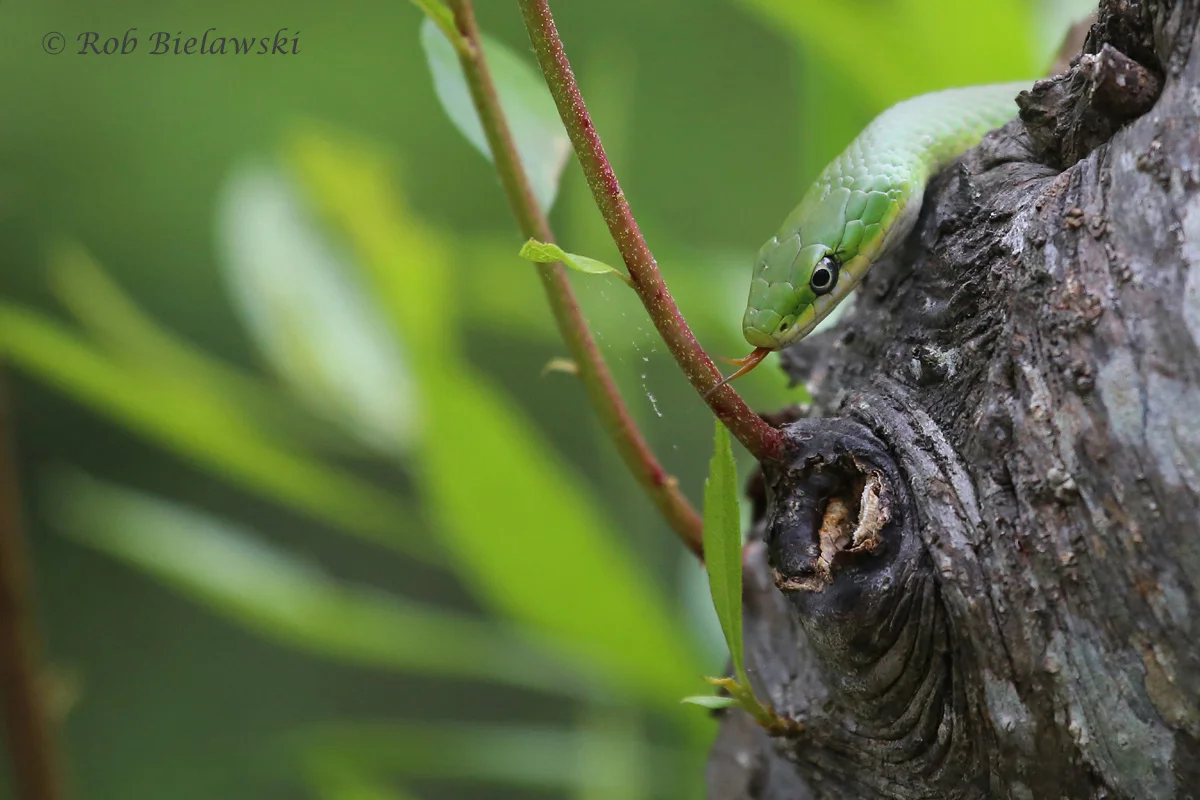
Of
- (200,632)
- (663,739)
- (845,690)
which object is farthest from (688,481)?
(845,690)

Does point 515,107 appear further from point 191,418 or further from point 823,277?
point 191,418

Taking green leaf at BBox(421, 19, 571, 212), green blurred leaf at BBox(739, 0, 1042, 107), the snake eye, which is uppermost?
green blurred leaf at BBox(739, 0, 1042, 107)

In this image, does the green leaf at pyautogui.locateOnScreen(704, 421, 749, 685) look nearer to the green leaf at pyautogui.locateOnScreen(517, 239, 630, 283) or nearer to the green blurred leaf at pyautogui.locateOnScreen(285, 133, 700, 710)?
the green leaf at pyautogui.locateOnScreen(517, 239, 630, 283)

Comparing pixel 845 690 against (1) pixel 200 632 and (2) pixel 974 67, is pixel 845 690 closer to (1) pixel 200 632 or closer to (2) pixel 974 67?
(2) pixel 974 67

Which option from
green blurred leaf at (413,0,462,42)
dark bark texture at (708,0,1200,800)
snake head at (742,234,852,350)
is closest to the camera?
dark bark texture at (708,0,1200,800)

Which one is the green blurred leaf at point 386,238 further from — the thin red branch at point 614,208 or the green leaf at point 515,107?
the thin red branch at point 614,208

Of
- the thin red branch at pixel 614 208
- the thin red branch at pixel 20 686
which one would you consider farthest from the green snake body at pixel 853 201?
the thin red branch at pixel 20 686

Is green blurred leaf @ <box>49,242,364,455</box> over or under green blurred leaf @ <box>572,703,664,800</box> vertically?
over

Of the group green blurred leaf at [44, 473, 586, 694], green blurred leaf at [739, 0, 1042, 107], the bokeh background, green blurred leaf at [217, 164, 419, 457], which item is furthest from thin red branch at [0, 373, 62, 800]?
green blurred leaf at [739, 0, 1042, 107]
